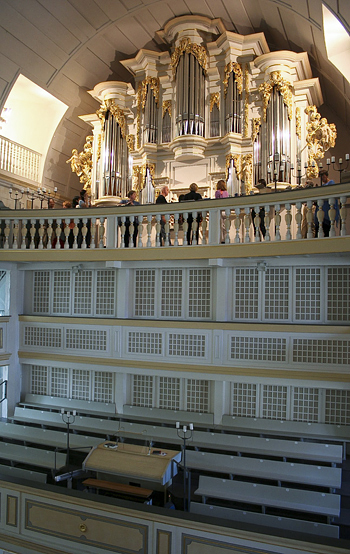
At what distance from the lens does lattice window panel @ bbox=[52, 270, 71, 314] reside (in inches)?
411

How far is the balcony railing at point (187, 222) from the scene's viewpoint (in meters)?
7.64

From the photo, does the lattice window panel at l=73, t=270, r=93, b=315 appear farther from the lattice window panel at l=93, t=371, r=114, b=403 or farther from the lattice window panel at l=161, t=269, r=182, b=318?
the lattice window panel at l=161, t=269, r=182, b=318

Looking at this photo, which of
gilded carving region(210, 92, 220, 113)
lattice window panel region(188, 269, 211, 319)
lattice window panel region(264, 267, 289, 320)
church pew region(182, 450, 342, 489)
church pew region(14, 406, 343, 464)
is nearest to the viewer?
church pew region(182, 450, 342, 489)

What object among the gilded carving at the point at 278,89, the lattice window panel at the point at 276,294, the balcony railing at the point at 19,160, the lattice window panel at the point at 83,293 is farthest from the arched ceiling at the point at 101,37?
the lattice window panel at the point at 276,294

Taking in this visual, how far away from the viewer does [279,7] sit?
35.3 feet

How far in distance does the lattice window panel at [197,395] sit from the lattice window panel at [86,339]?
1962mm

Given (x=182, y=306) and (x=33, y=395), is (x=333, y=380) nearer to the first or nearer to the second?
(x=182, y=306)

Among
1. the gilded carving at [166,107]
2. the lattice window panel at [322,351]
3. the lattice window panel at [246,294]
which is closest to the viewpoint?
the lattice window panel at [322,351]

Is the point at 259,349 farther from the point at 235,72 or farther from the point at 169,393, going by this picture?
the point at 235,72

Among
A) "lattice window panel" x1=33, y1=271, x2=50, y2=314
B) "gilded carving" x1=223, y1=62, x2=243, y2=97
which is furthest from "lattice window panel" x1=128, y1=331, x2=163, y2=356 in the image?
"gilded carving" x1=223, y1=62, x2=243, y2=97

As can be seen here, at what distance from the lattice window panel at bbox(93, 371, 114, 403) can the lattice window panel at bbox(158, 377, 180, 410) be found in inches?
45.3

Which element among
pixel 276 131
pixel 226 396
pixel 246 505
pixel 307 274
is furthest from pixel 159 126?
pixel 246 505

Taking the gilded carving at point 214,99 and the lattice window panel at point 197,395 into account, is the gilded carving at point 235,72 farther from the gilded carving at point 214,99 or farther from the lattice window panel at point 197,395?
the lattice window panel at point 197,395

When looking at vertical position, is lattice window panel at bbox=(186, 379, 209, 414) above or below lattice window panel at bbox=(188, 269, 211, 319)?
below
